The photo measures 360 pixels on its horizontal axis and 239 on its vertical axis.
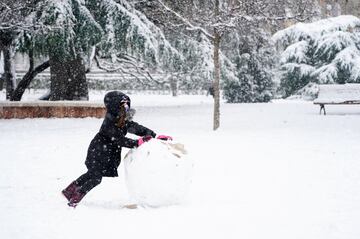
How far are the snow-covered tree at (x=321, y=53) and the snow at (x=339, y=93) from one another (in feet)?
24.0

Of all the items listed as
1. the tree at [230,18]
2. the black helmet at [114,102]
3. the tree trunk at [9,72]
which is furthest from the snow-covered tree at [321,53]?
the black helmet at [114,102]

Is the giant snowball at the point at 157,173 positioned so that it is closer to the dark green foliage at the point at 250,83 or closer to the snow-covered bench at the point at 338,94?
the snow-covered bench at the point at 338,94

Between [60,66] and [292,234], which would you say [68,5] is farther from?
[292,234]

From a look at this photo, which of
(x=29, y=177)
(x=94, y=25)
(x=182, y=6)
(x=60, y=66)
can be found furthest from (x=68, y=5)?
(x=29, y=177)

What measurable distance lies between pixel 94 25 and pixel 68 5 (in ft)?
3.26

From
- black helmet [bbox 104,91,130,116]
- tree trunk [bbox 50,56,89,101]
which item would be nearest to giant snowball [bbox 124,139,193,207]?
black helmet [bbox 104,91,130,116]

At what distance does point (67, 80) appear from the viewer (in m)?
17.4

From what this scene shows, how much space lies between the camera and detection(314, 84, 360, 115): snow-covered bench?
16703mm

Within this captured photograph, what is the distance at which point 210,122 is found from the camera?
48.2 ft

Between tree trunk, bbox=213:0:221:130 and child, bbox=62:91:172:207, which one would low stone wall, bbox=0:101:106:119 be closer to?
tree trunk, bbox=213:0:221:130

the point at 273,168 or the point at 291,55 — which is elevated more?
the point at 291,55

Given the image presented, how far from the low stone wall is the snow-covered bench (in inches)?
308

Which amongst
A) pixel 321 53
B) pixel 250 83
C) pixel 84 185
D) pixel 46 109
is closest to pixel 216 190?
pixel 84 185

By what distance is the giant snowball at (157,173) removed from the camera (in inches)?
197
